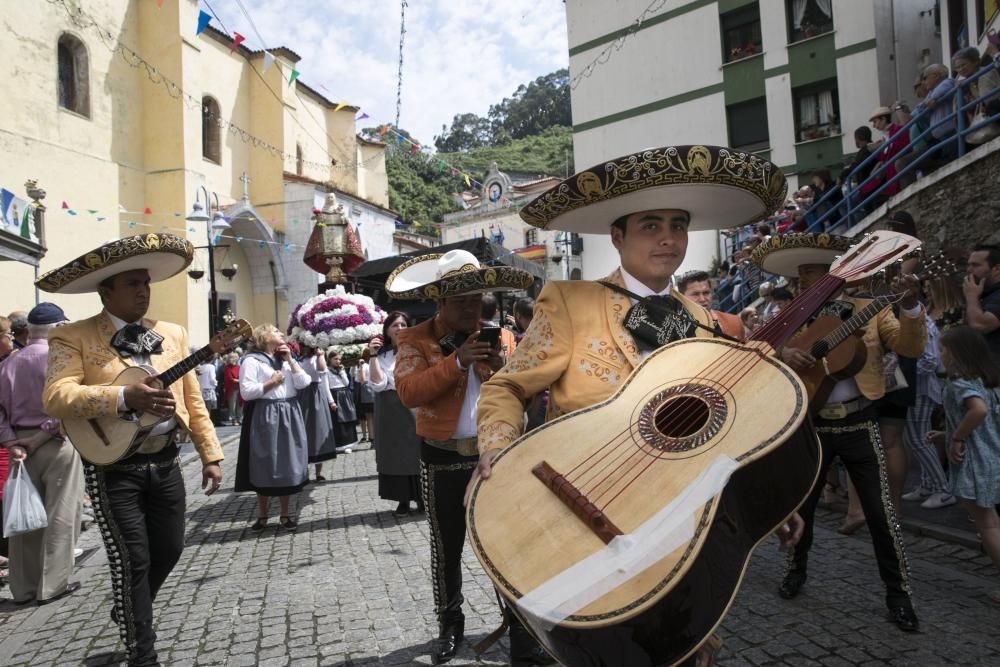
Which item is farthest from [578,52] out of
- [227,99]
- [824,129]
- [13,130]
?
[13,130]

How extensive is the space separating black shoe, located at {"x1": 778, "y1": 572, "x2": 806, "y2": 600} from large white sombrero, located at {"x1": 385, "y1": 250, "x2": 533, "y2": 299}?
7.76ft

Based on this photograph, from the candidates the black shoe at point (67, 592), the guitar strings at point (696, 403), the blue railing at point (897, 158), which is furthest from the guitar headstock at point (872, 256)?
the black shoe at point (67, 592)

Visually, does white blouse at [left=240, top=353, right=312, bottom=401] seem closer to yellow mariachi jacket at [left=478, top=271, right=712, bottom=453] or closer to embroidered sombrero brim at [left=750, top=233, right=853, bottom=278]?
embroidered sombrero brim at [left=750, top=233, right=853, bottom=278]

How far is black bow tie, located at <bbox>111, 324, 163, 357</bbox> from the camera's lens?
3.65 metres

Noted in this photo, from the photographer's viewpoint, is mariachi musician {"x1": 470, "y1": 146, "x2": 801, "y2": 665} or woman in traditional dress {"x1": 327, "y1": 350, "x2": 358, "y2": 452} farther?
woman in traditional dress {"x1": 327, "y1": 350, "x2": 358, "y2": 452}

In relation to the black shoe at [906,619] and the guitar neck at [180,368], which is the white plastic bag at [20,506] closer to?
the guitar neck at [180,368]

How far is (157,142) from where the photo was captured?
21750 millimetres

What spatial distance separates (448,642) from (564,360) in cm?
206

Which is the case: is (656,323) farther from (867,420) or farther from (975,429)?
(975,429)

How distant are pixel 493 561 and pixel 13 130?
20.4 meters

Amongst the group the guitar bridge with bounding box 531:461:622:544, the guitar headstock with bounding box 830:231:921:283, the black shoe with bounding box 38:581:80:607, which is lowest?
the black shoe with bounding box 38:581:80:607

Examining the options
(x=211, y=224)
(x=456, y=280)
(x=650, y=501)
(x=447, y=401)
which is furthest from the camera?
(x=211, y=224)

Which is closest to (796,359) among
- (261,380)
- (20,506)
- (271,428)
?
(20,506)

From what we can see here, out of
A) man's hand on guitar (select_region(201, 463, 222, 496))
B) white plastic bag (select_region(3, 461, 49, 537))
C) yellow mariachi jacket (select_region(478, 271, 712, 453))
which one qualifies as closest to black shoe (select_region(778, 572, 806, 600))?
yellow mariachi jacket (select_region(478, 271, 712, 453))
